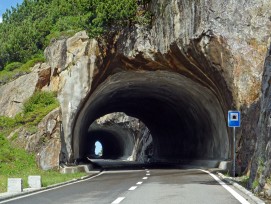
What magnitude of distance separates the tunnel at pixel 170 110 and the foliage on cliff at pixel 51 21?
13.7 feet

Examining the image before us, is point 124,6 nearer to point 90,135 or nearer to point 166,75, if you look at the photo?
point 166,75

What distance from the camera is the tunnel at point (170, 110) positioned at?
92.4 feet

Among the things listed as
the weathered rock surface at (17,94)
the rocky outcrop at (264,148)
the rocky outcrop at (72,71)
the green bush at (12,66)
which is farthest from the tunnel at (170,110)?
the rocky outcrop at (264,148)

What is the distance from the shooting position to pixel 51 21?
42688mm

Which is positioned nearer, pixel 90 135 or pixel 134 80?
pixel 134 80

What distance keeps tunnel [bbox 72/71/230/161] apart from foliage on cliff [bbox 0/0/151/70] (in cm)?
418

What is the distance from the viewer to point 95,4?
25.5 m

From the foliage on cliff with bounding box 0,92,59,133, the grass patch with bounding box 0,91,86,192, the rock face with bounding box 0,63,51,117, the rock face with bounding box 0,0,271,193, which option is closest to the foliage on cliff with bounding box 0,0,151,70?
the rock face with bounding box 0,0,271,193

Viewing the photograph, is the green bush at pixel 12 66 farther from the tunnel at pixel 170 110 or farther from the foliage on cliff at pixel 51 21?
the tunnel at pixel 170 110

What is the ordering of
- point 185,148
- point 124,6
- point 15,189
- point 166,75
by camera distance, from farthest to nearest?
point 185,148, point 166,75, point 124,6, point 15,189

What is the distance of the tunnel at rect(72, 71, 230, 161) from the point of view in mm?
28172

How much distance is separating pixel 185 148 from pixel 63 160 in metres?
17.3

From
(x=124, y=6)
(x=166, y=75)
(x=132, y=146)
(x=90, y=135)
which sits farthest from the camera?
(x=90, y=135)

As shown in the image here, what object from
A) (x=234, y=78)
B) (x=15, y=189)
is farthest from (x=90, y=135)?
(x=15, y=189)
